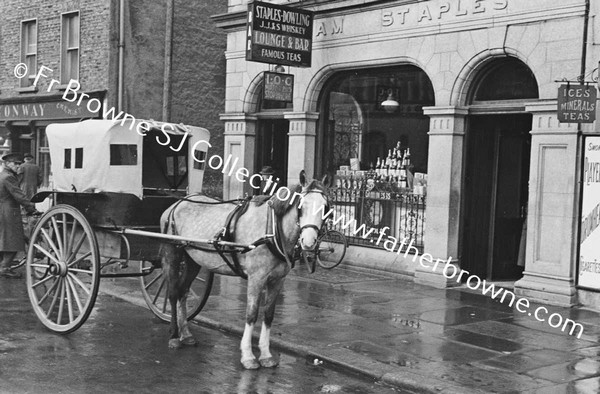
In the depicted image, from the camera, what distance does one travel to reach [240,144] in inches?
663

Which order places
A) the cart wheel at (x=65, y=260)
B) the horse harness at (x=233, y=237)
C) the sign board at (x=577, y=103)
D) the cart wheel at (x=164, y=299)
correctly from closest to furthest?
1. the horse harness at (x=233, y=237)
2. the cart wheel at (x=65, y=260)
3. the cart wheel at (x=164, y=299)
4. the sign board at (x=577, y=103)

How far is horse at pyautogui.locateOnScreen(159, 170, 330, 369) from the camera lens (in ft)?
22.7

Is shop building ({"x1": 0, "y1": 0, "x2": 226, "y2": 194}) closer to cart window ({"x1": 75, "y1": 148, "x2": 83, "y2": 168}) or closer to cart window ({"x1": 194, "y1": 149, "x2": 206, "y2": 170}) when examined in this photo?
cart window ({"x1": 194, "y1": 149, "x2": 206, "y2": 170})

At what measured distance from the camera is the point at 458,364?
7621 mm

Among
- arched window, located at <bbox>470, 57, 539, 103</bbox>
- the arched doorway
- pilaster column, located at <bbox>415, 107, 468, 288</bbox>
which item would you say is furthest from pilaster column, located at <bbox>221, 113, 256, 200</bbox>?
arched window, located at <bbox>470, 57, 539, 103</bbox>

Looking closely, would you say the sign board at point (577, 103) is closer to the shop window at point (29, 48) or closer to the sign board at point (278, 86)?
the sign board at point (278, 86)

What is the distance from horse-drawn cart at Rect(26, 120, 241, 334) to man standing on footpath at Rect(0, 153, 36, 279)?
3.48 metres

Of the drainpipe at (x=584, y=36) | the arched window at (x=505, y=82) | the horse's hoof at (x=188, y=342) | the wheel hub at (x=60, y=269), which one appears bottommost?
the horse's hoof at (x=188, y=342)

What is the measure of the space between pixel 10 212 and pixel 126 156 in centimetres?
496

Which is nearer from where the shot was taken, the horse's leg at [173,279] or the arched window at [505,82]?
the horse's leg at [173,279]

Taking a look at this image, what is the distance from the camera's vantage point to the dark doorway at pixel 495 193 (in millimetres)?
12984

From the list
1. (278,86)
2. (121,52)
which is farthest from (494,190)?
(121,52)

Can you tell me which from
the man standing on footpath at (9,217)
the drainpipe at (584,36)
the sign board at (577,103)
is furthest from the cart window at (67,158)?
the drainpipe at (584,36)

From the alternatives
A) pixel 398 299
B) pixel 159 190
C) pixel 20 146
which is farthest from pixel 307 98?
pixel 20 146
